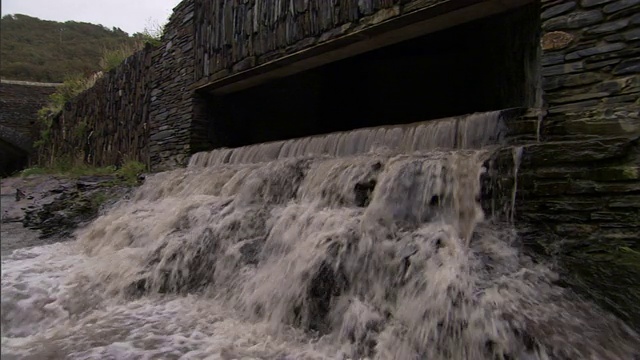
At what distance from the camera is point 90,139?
12.0m

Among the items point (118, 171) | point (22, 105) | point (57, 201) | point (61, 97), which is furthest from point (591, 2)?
point (22, 105)

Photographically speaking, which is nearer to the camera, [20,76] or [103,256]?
[103,256]

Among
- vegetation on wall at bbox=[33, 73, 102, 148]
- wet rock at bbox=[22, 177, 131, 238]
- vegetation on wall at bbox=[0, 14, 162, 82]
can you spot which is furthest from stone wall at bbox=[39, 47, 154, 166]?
vegetation on wall at bbox=[0, 14, 162, 82]

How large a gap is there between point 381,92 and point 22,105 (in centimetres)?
1547

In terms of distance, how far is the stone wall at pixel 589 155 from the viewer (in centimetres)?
261

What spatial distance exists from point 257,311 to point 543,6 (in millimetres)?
3206

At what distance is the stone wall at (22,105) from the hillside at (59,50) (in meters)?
2.38

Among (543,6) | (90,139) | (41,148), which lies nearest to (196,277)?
(543,6)

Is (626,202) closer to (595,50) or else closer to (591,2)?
(595,50)

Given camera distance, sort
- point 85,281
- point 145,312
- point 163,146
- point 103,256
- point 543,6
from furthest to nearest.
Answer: point 163,146, point 103,256, point 85,281, point 543,6, point 145,312

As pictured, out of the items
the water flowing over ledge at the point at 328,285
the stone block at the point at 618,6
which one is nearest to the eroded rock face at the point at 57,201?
the water flowing over ledge at the point at 328,285

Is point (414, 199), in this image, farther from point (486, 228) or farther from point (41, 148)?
point (41, 148)

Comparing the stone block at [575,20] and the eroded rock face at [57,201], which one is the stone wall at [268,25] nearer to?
the stone block at [575,20]

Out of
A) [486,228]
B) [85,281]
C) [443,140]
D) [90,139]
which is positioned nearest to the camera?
[486,228]
